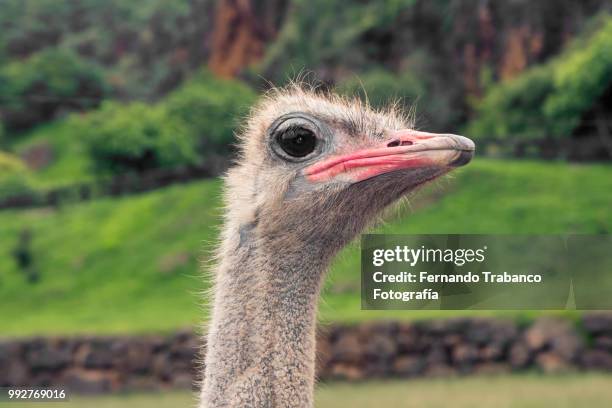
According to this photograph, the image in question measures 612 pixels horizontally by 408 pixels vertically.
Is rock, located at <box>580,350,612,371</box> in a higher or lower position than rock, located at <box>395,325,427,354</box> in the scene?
lower

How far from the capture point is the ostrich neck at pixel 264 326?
1.97 m

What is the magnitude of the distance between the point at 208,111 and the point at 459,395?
11512 millimetres

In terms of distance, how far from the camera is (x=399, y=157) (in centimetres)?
202

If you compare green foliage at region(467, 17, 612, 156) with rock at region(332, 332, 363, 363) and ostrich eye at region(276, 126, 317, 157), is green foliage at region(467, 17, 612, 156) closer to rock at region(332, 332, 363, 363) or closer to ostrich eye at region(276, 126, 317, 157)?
rock at region(332, 332, 363, 363)

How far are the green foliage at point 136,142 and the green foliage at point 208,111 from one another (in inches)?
12.3

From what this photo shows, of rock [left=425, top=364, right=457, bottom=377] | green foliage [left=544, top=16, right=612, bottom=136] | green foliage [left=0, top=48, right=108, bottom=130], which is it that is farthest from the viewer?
green foliage [left=0, top=48, right=108, bottom=130]

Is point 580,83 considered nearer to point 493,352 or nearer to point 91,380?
point 493,352

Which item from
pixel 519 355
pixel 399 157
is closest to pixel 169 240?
pixel 519 355

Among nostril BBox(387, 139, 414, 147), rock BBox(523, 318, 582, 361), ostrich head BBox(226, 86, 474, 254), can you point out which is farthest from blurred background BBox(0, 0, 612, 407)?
nostril BBox(387, 139, 414, 147)

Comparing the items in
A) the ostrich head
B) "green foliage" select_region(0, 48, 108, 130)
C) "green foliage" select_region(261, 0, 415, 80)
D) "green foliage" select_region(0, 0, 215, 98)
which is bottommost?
the ostrich head

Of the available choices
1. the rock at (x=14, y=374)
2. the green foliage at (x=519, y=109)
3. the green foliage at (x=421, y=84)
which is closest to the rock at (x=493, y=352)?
the rock at (x=14, y=374)

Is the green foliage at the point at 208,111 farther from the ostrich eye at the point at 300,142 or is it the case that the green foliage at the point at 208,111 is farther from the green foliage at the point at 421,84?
the ostrich eye at the point at 300,142

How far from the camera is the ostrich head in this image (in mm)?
2084

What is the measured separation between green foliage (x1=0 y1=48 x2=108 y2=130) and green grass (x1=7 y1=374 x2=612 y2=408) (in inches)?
678
